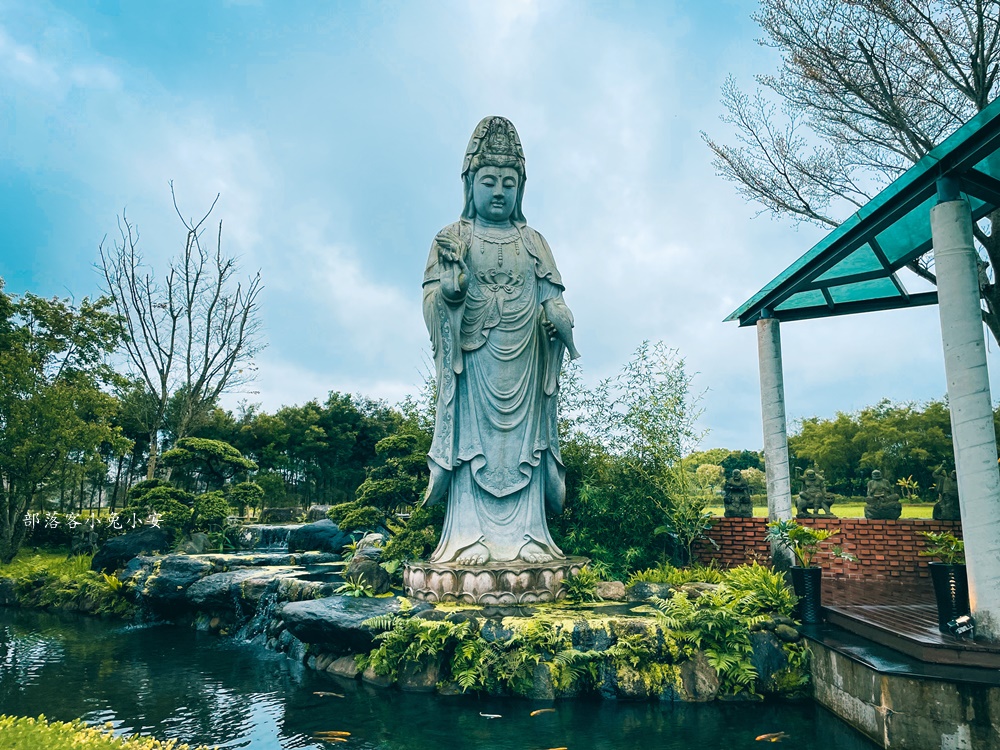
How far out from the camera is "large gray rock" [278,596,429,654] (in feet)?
20.4

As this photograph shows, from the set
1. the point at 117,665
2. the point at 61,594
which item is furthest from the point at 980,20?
the point at 61,594

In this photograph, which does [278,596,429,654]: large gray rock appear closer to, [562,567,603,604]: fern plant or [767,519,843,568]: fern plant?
[562,567,603,604]: fern plant

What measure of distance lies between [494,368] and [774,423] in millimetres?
3407

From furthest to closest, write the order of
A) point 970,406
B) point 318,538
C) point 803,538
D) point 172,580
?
point 318,538, point 172,580, point 803,538, point 970,406

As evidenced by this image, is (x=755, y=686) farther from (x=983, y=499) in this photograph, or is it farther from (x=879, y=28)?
(x=879, y=28)

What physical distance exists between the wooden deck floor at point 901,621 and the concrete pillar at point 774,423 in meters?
1.01

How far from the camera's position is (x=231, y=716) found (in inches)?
209

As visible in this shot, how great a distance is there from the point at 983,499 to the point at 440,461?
4826mm

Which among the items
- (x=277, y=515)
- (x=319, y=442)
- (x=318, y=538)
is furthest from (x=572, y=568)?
(x=319, y=442)

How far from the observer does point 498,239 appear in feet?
26.3

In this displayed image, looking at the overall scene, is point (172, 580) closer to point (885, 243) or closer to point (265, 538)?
point (265, 538)

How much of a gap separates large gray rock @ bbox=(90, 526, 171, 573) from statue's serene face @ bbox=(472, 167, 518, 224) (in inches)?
331

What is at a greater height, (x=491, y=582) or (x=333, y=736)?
(x=491, y=582)

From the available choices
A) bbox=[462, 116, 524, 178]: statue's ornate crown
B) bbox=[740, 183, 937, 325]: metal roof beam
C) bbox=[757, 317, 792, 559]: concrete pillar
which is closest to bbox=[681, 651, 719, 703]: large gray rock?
bbox=[757, 317, 792, 559]: concrete pillar
